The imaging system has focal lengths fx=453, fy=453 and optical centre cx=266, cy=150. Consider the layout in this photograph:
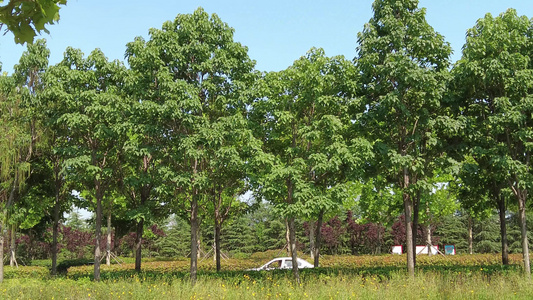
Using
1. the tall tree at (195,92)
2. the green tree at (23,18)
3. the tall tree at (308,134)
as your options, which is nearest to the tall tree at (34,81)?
the tall tree at (195,92)

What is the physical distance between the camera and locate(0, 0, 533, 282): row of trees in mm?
14367

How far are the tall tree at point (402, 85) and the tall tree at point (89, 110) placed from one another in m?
8.69

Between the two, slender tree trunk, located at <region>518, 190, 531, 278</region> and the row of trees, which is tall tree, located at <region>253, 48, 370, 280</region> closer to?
the row of trees

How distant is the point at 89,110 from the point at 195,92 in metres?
4.09

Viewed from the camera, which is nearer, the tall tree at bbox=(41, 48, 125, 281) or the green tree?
the green tree

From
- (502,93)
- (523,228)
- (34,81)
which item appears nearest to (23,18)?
(502,93)

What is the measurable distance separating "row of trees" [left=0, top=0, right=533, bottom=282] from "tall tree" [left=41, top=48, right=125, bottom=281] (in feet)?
0.21

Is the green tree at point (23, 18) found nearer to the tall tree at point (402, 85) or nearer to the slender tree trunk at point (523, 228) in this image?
the tall tree at point (402, 85)

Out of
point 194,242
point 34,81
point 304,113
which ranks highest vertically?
point 34,81

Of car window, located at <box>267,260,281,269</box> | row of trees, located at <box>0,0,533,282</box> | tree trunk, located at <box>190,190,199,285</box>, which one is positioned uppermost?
row of trees, located at <box>0,0,533,282</box>

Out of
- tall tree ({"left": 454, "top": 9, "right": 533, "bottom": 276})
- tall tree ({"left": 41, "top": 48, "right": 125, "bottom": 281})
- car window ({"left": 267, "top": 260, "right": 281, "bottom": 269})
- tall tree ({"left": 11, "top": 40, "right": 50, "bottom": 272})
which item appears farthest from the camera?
car window ({"left": 267, "top": 260, "right": 281, "bottom": 269})

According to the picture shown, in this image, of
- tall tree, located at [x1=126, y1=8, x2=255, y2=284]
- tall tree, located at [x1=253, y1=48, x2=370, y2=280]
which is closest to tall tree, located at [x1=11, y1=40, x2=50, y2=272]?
tall tree, located at [x1=126, y1=8, x2=255, y2=284]

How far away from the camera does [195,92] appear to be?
1500 cm

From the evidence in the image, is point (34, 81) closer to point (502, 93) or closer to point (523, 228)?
point (502, 93)
